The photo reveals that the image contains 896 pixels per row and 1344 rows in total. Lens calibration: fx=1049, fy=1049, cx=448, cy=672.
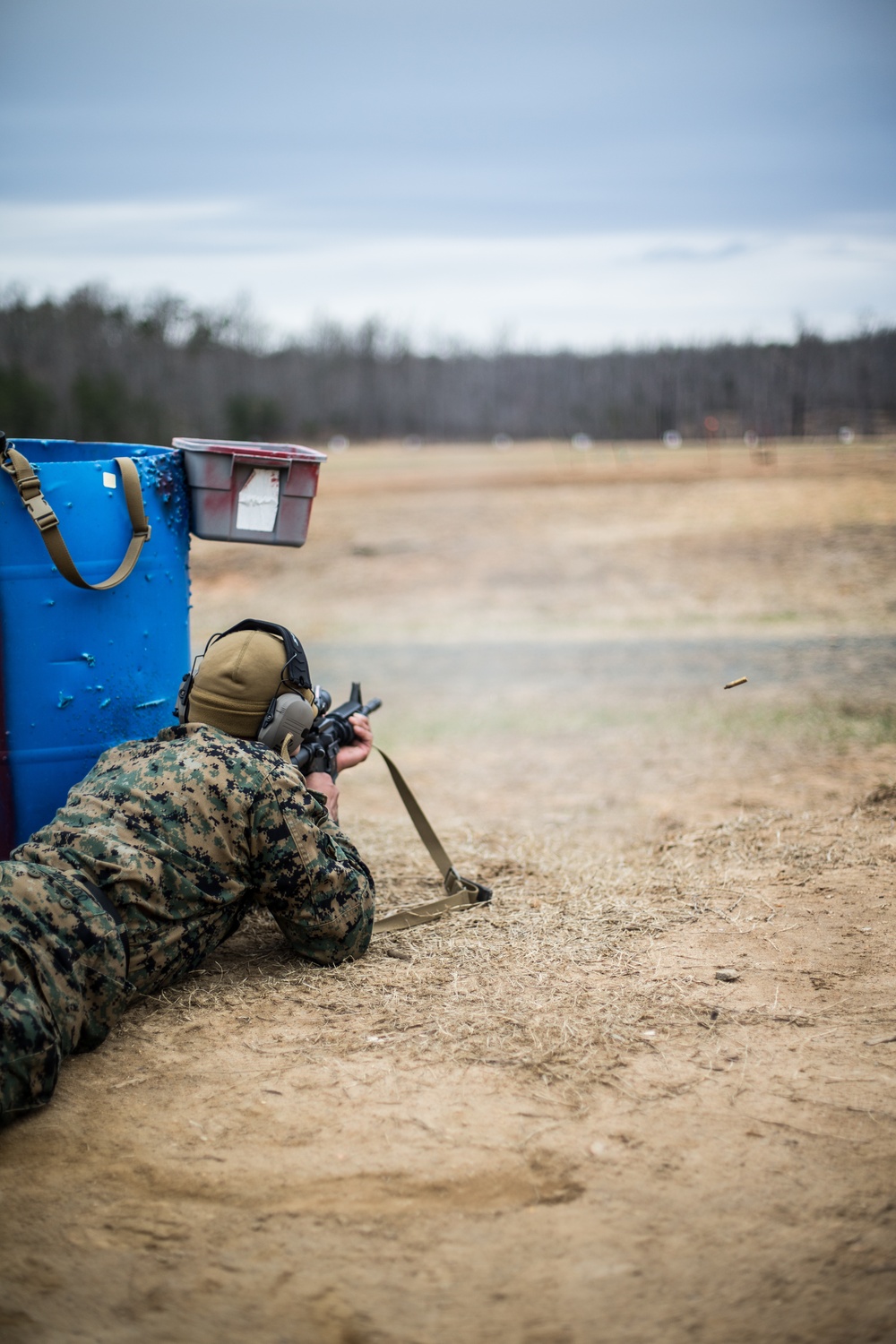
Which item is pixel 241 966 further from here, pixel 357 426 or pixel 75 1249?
pixel 357 426

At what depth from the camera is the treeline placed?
1351 centimetres

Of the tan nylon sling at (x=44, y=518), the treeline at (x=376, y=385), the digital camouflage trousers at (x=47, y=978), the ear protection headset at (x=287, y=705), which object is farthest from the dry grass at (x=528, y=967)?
the treeline at (x=376, y=385)

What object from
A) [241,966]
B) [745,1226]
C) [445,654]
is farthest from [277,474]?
[445,654]

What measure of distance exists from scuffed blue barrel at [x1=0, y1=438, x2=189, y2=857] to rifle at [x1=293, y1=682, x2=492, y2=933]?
0.64 m

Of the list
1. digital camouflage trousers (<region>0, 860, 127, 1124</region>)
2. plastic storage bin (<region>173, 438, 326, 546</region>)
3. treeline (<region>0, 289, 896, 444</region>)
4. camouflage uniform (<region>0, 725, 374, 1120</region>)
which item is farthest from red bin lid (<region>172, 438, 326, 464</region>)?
treeline (<region>0, 289, 896, 444</region>)

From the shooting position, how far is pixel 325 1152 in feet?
8.20

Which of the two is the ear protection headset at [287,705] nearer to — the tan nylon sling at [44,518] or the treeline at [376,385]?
the tan nylon sling at [44,518]

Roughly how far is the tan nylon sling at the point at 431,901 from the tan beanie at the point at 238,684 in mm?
623

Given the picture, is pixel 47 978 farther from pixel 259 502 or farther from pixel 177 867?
pixel 259 502

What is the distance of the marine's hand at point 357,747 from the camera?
3.78 metres

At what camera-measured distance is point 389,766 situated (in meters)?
4.09

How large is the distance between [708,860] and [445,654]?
7.31 m

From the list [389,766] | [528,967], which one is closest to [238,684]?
[389,766]

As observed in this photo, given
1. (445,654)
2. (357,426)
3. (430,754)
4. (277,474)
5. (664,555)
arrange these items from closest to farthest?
(277,474) < (430,754) < (445,654) < (664,555) < (357,426)
